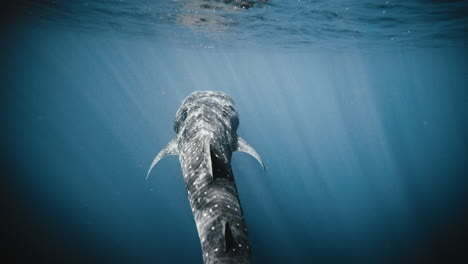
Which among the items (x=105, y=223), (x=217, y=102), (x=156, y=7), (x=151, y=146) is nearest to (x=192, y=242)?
(x=105, y=223)

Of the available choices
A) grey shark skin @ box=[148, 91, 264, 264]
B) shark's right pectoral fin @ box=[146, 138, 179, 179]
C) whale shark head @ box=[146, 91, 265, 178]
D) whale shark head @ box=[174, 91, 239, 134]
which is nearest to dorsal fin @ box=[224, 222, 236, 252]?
grey shark skin @ box=[148, 91, 264, 264]

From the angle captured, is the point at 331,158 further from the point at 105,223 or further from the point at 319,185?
the point at 105,223

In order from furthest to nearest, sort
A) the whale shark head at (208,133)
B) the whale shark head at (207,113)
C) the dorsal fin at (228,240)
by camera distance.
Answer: the whale shark head at (207,113), the whale shark head at (208,133), the dorsal fin at (228,240)

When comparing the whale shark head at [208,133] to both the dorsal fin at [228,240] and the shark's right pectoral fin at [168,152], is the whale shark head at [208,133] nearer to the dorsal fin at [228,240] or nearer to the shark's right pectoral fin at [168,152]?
the shark's right pectoral fin at [168,152]

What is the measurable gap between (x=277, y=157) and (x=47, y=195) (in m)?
28.4

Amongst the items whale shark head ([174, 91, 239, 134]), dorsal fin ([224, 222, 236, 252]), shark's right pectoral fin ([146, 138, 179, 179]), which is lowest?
shark's right pectoral fin ([146, 138, 179, 179])

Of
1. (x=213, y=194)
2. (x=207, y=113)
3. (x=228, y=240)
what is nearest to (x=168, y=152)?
(x=207, y=113)

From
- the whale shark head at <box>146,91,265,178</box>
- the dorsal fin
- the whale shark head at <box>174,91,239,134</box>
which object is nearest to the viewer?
the dorsal fin

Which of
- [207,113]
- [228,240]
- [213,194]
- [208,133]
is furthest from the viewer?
[207,113]

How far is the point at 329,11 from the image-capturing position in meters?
12.6

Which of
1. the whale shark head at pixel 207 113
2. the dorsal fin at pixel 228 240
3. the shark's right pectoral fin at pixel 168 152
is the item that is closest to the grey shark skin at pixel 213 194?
the dorsal fin at pixel 228 240

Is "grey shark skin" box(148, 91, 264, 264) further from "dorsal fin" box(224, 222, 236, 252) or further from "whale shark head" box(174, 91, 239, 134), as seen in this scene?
"whale shark head" box(174, 91, 239, 134)

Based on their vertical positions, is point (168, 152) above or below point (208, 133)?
below

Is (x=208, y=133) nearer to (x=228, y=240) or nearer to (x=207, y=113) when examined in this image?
(x=207, y=113)
